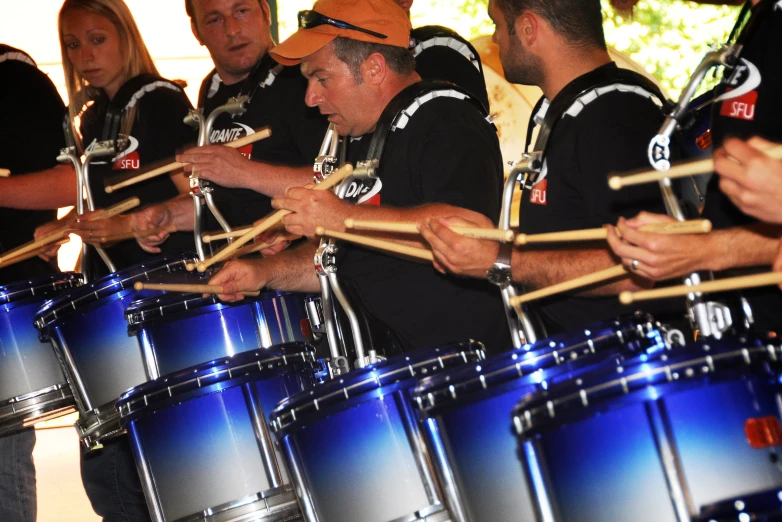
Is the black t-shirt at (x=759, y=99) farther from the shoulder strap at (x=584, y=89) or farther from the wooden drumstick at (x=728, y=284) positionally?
the wooden drumstick at (x=728, y=284)

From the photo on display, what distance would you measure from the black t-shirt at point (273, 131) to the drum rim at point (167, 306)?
0.54 metres

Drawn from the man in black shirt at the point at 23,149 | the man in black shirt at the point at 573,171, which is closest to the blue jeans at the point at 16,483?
the man in black shirt at the point at 23,149

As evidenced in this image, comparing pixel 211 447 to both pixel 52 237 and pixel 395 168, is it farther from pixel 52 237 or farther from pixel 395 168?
pixel 52 237

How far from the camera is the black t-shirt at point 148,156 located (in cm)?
370

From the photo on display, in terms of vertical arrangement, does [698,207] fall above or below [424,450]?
above

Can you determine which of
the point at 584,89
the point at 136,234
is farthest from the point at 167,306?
the point at 584,89

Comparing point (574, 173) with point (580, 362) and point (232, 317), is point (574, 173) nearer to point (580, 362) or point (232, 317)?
point (580, 362)

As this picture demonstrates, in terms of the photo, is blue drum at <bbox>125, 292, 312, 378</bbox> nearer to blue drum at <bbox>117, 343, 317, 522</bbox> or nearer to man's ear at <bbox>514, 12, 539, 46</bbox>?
blue drum at <bbox>117, 343, 317, 522</bbox>

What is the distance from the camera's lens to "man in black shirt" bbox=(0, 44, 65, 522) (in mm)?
3986

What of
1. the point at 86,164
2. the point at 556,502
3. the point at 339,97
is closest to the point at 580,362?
the point at 556,502

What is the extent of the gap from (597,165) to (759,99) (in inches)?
14.9

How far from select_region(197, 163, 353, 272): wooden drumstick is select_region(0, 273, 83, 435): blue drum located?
84 centimetres

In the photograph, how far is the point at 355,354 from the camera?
2518 millimetres

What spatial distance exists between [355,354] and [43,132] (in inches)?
85.8
